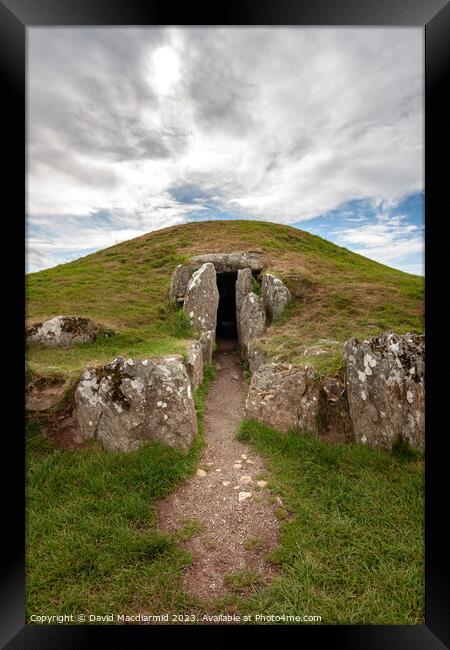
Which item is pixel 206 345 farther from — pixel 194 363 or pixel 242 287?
pixel 242 287

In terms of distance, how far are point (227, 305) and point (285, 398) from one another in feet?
33.9

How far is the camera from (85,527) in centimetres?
377

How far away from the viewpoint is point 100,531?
146 inches

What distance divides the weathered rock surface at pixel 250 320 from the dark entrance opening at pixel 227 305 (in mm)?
2767

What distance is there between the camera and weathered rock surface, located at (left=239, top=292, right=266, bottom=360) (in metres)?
10.8

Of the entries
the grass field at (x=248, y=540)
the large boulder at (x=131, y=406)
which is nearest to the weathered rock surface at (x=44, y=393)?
the grass field at (x=248, y=540)

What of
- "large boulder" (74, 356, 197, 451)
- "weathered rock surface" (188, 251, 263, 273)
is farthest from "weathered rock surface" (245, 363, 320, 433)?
"weathered rock surface" (188, 251, 263, 273)

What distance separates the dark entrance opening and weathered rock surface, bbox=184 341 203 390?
17.2 feet

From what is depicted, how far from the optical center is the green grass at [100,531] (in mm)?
3088

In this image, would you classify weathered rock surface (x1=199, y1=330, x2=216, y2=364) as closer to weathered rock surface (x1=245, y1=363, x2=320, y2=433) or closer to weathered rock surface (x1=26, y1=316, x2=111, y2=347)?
weathered rock surface (x1=26, y1=316, x2=111, y2=347)

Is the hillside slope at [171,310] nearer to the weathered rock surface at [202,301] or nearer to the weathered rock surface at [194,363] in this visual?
the weathered rock surface at [194,363]

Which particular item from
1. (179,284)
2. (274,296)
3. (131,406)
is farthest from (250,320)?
(131,406)
